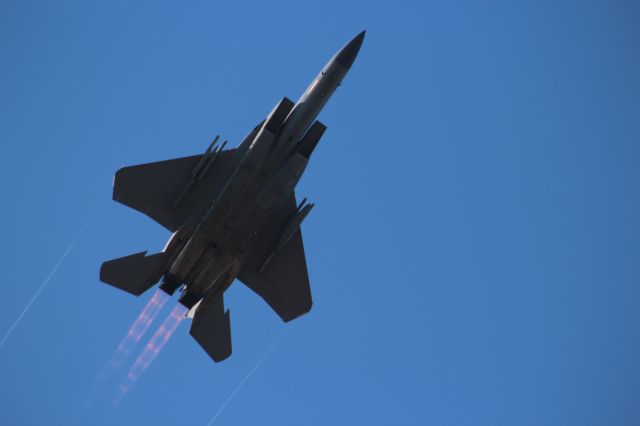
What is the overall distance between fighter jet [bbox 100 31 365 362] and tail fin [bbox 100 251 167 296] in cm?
3

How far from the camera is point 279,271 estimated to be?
79.8 feet

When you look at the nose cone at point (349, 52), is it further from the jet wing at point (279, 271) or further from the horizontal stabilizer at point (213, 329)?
the horizontal stabilizer at point (213, 329)

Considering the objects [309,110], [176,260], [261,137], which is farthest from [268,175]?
[176,260]

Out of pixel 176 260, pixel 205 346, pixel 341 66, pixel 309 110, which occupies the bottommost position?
pixel 205 346

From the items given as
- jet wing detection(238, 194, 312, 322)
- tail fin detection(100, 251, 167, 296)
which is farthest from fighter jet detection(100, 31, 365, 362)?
jet wing detection(238, 194, 312, 322)

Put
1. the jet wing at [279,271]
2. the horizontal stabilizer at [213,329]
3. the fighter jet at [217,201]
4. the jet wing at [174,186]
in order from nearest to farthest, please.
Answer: the fighter jet at [217,201] < the jet wing at [174,186] < the horizontal stabilizer at [213,329] < the jet wing at [279,271]

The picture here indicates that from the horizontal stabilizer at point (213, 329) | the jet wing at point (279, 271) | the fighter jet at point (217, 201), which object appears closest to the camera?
the fighter jet at point (217, 201)

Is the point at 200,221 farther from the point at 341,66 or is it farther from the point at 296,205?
the point at 341,66

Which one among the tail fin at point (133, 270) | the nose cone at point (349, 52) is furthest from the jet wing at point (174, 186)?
the nose cone at point (349, 52)

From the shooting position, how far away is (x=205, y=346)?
22.3 m

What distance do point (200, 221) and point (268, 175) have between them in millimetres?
2821

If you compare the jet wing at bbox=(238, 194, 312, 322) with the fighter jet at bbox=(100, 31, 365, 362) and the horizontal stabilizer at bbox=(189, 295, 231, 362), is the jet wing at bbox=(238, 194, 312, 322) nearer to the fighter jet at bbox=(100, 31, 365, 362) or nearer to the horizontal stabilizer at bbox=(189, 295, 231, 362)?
the fighter jet at bbox=(100, 31, 365, 362)

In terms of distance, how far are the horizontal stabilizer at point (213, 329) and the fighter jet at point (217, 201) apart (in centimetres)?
4

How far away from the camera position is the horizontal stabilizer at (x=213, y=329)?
22297 mm
